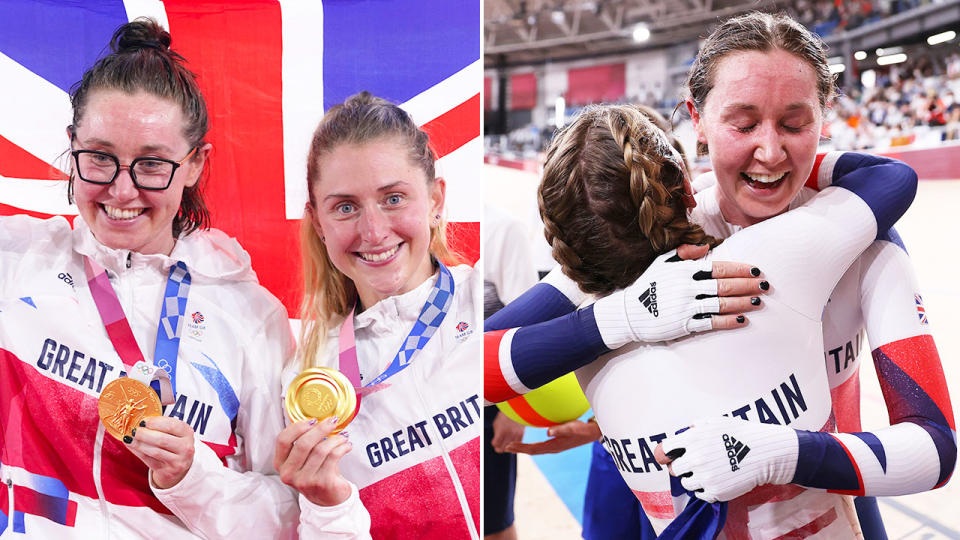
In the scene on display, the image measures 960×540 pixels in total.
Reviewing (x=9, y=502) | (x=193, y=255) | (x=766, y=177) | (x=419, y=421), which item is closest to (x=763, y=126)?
(x=766, y=177)

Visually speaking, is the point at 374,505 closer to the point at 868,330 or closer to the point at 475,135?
the point at 475,135

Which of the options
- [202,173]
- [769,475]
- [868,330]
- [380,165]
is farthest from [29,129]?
[868,330]

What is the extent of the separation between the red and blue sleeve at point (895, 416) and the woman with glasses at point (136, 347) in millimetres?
832

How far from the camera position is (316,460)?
47.7 inches

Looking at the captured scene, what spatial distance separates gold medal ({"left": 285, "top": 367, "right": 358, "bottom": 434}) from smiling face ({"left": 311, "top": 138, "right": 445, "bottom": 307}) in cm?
18

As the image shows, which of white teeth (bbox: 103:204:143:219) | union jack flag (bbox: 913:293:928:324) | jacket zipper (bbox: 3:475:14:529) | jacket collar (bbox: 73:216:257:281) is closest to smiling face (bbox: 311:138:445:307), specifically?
jacket collar (bbox: 73:216:257:281)

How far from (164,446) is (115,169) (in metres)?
0.48

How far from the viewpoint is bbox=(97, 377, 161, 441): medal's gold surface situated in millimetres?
1191

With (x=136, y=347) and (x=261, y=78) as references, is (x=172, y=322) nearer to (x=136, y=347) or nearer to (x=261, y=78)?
(x=136, y=347)

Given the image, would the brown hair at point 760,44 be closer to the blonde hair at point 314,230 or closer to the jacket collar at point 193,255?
the blonde hair at point 314,230

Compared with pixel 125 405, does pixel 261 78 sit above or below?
above

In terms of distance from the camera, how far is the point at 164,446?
47.3 inches

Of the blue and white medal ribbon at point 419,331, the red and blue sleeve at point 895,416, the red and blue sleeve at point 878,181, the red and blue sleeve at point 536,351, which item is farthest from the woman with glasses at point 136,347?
the red and blue sleeve at point 878,181

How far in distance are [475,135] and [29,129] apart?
2.61ft
